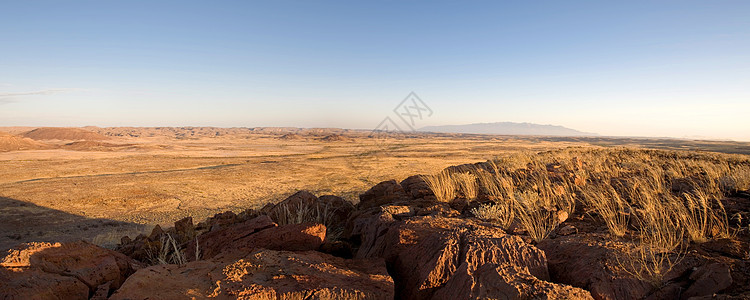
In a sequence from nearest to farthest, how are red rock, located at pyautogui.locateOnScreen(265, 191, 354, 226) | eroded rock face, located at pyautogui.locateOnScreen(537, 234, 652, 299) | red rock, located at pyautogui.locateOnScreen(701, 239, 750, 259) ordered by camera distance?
eroded rock face, located at pyautogui.locateOnScreen(537, 234, 652, 299), red rock, located at pyautogui.locateOnScreen(701, 239, 750, 259), red rock, located at pyautogui.locateOnScreen(265, 191, 354, 226)

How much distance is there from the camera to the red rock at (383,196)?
21.8 ft

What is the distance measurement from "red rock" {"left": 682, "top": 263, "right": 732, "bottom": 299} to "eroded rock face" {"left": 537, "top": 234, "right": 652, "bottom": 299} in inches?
10.9

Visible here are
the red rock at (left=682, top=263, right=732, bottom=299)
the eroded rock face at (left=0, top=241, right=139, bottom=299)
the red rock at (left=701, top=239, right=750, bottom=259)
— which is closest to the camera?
the red rock at (left=682, top=263, right=732, bottom=299)

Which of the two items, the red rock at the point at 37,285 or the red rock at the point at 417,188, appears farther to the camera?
the red rock at the point at 417,188

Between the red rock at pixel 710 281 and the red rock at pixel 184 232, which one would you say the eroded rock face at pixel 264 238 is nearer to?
the red rock at pixel 184 232

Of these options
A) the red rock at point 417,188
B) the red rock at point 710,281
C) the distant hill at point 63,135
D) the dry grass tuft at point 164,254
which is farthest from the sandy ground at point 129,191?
the distant hill at point 63,135

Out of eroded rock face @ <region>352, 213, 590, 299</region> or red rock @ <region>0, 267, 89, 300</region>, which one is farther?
red rock @ <region>0, 267, 89, 300</region>

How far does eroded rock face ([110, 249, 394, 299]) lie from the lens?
2.64 m

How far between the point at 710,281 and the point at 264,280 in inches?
135

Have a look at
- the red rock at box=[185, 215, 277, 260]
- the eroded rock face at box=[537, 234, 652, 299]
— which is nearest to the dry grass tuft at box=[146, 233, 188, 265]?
the red rock at box=[185, 215, 277, 260]

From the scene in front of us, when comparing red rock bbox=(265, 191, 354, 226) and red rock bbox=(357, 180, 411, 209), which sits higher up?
red rock bbox=(357, 180, 411, 209)

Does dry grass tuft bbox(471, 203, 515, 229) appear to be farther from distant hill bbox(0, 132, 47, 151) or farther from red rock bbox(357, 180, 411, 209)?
distant hill bbox(0, 132, 47, 151)

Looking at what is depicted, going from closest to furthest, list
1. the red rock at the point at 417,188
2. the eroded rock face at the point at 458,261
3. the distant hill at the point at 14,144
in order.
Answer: the eroded rock face at the point at 458,261 < the red rock at the point at 417,188 < the distant hill at the point at 14,144

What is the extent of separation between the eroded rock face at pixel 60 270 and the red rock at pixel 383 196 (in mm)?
3974
